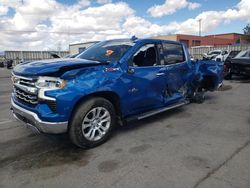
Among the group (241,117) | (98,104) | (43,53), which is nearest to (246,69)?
(241,117)

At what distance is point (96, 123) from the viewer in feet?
12.7

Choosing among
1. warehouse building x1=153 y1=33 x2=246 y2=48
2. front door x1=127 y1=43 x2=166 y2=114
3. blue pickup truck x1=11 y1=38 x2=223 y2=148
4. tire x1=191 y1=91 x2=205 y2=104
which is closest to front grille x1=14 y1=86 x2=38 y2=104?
blue pickup truck x1=11 y1=38 x2=223 y2=148

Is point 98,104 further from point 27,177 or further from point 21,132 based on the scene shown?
point 21,132

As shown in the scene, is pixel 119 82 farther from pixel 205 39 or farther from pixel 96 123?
pixel 205 39

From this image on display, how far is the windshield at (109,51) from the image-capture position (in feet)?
14.2

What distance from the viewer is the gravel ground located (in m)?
2.87

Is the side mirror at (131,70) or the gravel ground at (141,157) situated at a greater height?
the side mirror at (131,70)

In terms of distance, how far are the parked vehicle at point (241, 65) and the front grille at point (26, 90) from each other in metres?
10.1

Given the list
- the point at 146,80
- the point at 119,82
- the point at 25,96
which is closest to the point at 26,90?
the point at 25,96

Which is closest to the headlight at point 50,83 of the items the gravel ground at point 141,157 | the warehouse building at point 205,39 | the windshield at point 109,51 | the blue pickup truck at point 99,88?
the blue pickup truck at point 99,88

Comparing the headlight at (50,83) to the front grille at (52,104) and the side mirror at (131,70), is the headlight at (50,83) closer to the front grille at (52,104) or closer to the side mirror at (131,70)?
the front grille at (52,104)

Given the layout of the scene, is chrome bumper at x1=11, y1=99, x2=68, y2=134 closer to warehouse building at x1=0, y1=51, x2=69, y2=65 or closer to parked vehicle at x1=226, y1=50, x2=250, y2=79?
A: parked vehicle at x1=226, y1=50, x2=250, y2=79

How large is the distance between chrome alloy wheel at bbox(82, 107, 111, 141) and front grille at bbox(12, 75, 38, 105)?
0.84 meters

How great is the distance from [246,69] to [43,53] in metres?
24.9
